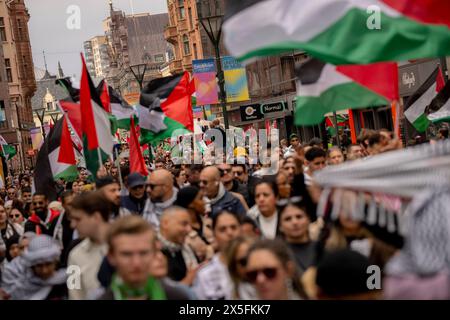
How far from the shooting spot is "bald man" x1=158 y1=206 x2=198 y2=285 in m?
8.24

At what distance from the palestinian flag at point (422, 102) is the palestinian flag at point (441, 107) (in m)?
0.65

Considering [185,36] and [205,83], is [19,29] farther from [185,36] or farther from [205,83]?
[205,83]

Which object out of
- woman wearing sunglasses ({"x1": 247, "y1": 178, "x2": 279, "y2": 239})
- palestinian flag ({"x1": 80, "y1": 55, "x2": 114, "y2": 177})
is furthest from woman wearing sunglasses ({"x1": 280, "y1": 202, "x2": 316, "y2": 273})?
palestinian flag ({"x1": 80, "y1": 55, "x2": 114, "y2": 177})

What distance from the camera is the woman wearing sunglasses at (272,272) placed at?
593 cm

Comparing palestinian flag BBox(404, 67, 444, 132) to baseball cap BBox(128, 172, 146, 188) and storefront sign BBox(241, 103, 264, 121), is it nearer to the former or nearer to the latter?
baseball cap BBox(128, 172, 146, 188)

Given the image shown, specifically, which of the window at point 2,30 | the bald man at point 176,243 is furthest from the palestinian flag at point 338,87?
the window at point 2,30

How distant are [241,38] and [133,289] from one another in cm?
306

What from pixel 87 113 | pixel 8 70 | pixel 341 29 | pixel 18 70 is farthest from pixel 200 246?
pixel 18 70

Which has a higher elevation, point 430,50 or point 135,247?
point 430,50

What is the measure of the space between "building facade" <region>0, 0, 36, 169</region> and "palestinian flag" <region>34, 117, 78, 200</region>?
2591 inches
